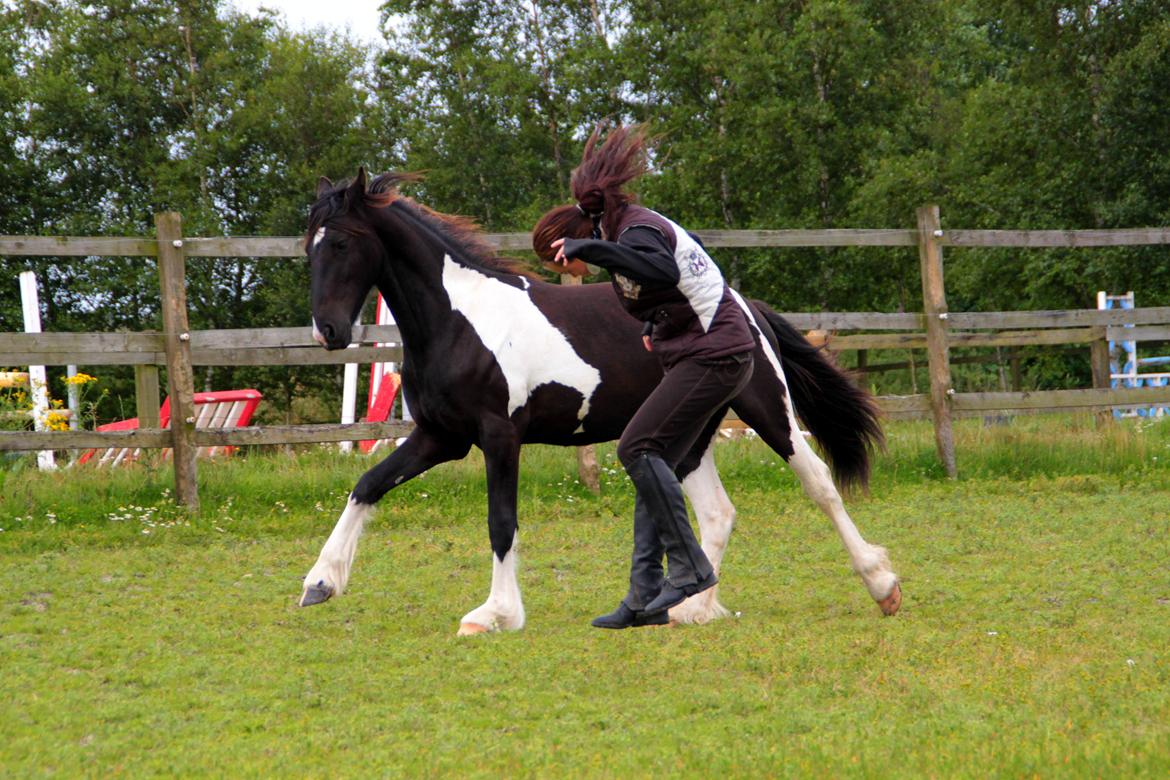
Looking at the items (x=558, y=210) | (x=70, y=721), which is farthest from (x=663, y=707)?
(x=558, y=210)

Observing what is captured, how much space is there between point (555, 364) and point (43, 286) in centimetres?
2319

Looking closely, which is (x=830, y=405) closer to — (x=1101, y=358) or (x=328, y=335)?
(x=328, y=335)

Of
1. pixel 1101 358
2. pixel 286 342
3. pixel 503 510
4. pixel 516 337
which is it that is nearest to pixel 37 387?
pixel 286 342

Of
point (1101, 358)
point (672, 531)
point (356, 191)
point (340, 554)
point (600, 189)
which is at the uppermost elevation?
point (356, 191)

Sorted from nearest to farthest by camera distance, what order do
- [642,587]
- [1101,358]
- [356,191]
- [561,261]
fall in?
1. [561,261]
2. [642,587]
3. [356,191]
4. [1101,358]

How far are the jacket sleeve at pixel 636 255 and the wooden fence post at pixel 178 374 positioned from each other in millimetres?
4823

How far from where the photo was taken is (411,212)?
605 centimetres

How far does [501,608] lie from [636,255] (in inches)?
65.7

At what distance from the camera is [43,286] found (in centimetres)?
2616

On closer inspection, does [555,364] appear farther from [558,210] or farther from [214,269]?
[214,269]

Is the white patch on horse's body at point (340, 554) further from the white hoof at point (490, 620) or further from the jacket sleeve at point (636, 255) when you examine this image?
the jacket sleeve at point (636, 255)

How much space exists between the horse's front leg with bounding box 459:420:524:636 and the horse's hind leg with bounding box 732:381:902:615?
1.03 metres

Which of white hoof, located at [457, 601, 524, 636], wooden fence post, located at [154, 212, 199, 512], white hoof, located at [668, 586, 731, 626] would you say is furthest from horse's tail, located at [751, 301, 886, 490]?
wooden fence post, located at [154, 212, 199, 512]

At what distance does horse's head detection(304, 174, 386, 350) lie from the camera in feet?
18.2
